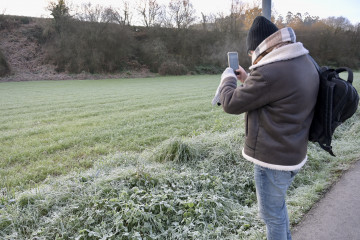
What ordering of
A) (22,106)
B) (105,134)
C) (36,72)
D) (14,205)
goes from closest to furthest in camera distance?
(14,205) → (105,134) → (22,106) → (36,72)

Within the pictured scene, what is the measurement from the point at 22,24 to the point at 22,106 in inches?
1249

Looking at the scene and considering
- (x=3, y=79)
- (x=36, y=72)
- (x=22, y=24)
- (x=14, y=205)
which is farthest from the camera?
(x=22, y=24)

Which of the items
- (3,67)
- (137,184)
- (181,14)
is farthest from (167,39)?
(137,184)

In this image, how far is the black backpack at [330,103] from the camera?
178 centimetres

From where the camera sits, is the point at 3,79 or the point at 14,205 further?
the point at 3,79

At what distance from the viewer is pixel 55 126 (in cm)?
740

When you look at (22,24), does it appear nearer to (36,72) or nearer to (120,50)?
(36,72)

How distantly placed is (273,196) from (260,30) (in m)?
1.28

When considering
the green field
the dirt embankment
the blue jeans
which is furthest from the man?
the dirt embankment

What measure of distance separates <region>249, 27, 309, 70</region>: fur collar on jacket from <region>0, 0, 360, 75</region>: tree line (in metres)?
31.3

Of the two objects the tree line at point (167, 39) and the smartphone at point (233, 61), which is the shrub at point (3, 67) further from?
the smartphone at point (233, 61)

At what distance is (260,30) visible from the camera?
1.90m

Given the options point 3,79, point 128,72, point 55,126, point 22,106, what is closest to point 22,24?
point 3,79

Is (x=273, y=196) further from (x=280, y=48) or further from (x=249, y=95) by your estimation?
(x=280, y=48)
